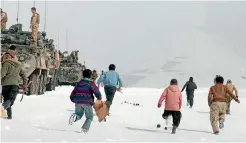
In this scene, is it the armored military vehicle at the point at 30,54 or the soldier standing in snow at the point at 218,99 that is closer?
the soldier standing in snow at the point at 218,99

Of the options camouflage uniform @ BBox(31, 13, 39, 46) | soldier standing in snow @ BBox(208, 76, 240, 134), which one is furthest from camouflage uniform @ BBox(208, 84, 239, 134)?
camouflage uniform @ BBox(31, 13, 39, 46)

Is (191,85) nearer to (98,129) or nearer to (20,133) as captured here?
(98,129)

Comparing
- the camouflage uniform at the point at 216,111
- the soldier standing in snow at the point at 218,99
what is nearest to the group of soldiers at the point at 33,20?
the soldier standing in snow at the point at 218,99

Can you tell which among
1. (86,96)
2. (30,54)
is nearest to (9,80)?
(86,96)

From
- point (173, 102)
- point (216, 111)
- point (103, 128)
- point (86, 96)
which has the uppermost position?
point (86, 96)

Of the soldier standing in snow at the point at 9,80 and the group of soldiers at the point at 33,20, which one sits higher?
the group of soldiers at the point at 33,20

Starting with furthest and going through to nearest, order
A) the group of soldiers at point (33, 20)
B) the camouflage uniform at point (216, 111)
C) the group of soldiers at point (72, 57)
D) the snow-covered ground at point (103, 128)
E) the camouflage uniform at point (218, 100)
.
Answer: the group of soldiers at point (72, 57)
the group of soldiers at point (33, 20)
the camouflage uniform at point (218, 100)
the camouflage uniform at point (216, 111)
the snow-covered ground at point (103, 128)

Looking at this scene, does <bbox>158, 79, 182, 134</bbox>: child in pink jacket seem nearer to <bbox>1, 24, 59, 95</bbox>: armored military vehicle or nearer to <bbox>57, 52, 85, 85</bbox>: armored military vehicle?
<bbox>1, 24, 59, 95</bbox>: armored military vehicle

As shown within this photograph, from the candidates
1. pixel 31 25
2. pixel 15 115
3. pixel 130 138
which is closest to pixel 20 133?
pixel 130 138

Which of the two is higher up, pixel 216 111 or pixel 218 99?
pixel 218 99

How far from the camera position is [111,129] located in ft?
36.4

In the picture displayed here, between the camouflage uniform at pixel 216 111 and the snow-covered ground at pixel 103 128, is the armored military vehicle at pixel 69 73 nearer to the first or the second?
the snow-covered ground at pixel 103 128

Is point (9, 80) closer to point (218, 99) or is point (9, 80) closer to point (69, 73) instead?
point (218, 99)

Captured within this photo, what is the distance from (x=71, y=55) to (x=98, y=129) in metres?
29.2
